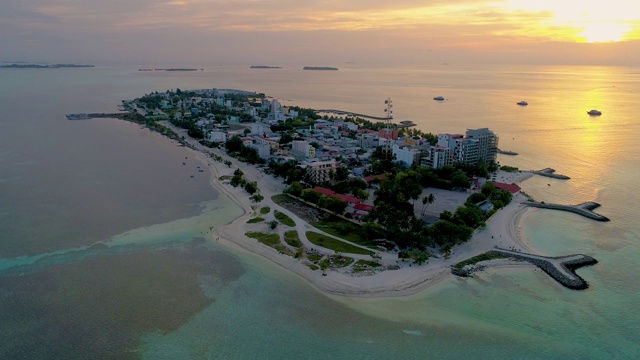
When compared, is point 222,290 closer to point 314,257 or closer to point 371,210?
point 314,257

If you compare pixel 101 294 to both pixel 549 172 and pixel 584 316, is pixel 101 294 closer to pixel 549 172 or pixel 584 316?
pixel 584 316

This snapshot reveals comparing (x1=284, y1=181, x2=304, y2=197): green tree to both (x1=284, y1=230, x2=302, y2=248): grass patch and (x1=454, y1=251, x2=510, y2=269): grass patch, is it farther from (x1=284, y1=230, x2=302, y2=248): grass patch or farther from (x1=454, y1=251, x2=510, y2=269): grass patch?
(x1=454, y1=251, x2=510, y2=269): grass patch

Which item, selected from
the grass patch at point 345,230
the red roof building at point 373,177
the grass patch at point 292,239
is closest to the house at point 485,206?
the red roof building at point 373,177

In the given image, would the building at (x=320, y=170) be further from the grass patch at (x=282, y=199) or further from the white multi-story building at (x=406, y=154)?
the white multi-story building at (x=406, y=154)

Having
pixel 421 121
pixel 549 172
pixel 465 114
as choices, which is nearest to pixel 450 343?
pixel 549 172

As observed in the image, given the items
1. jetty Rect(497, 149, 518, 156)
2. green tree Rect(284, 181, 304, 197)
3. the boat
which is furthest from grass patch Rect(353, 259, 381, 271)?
the boat

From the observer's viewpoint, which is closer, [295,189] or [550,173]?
[295,189]

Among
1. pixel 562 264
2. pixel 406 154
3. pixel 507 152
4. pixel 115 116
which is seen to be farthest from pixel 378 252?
pixel 115 116
